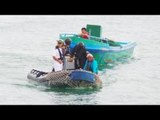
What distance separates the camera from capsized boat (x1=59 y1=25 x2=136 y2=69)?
2402 cm

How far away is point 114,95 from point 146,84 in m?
2.15

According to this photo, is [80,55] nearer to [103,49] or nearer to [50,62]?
[103,49]

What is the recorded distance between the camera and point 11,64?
24.4 metres

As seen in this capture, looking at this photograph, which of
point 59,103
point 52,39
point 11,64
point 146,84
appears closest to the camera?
point 59,103

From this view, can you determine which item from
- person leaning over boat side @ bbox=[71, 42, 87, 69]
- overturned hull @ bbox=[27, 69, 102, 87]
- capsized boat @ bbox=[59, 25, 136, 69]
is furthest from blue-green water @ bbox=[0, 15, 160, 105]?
person leaning over boat side @ bbox=[71, 42, 87, 69]

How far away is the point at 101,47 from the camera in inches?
965

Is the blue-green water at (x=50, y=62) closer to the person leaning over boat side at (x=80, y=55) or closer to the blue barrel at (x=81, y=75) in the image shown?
the blue barrel at (x=81, y=75)

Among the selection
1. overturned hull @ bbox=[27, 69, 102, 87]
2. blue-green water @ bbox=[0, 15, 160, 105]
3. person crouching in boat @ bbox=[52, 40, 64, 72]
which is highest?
person crouching in boat @ bbox=[52, 40, 64, 72]

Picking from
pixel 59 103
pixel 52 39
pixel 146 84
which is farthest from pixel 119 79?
pixel 52 39

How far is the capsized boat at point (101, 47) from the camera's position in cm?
2402

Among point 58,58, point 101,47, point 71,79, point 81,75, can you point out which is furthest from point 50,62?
point 81,75

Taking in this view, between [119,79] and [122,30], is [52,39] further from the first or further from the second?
[119,79]

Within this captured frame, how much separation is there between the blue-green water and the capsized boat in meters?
0.28

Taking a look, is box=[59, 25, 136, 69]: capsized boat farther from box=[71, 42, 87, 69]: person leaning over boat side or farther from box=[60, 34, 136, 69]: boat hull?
box=[71, 42, 87, 69]: person leaning over boat side
